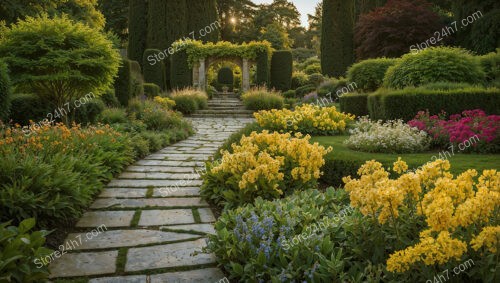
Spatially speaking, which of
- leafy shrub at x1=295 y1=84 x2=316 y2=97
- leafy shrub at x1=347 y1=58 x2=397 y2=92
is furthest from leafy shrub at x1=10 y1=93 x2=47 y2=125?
leafy shrub at x1=295 y1=84 x2=316 y2=97

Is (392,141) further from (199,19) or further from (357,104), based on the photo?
(199,19)

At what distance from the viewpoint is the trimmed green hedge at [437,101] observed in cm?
736

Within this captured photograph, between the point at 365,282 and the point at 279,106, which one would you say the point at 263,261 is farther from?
the point at 279,106

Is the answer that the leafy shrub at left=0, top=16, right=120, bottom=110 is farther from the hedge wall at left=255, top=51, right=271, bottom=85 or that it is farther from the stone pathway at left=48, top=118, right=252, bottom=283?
the hedge wall at left=255, top=51, right=271, bottom=85

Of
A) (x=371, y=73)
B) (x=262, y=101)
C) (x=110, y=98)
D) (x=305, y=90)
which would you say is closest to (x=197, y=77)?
(x=305, y=90)

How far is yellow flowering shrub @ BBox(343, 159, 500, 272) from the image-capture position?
1.84 meters

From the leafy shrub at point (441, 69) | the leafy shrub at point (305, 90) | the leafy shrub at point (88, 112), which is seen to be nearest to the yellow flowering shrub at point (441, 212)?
the leafy shrub at point (441, 69)

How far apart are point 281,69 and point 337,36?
374cm

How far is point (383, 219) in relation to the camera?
7.08ft

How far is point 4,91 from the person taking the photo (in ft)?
21.3

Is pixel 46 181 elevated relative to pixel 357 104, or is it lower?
lower

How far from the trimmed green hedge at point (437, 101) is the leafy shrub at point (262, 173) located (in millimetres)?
3953

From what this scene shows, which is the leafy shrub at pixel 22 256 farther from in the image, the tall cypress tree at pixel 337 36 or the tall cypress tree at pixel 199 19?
the tall cypress tree at pixel 199 19

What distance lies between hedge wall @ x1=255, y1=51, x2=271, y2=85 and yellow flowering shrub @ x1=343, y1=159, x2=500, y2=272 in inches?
732
